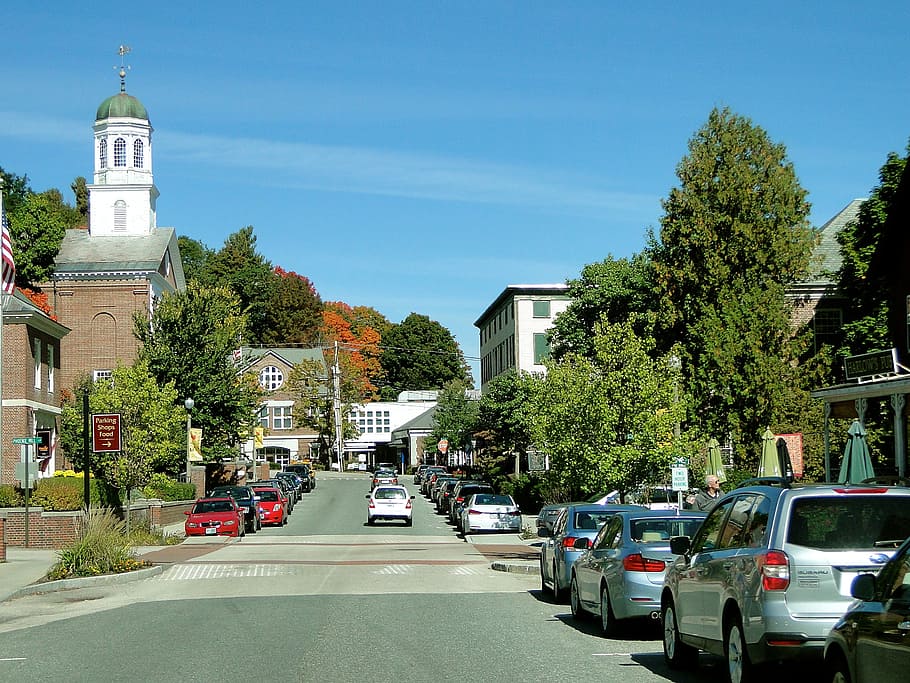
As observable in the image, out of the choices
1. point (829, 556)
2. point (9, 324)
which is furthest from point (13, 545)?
point (829, 556)

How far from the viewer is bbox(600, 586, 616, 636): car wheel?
14.2 m

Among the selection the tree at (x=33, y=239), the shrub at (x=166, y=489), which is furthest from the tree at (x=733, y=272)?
the tree at (x=33, y=239)

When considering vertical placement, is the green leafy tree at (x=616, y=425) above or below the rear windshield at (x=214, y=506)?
above

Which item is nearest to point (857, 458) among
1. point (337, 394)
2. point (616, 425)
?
point (616, 425)

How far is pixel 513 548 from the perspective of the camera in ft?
113

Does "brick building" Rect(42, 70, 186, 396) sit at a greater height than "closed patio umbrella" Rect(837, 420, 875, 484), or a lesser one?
greater

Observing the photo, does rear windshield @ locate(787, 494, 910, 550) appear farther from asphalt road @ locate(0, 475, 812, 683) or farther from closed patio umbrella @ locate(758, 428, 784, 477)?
closed patio umbrella @ locate(758, 428, 784, 477)

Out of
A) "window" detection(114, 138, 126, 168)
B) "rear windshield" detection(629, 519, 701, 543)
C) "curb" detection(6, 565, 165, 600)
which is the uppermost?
"window" detection(114, 138, 126, 168)

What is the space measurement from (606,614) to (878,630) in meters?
7.54

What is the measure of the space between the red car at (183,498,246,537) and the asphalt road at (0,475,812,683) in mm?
10399

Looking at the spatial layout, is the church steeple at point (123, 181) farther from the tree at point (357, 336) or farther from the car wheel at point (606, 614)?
the car wheel at point (606, 614)

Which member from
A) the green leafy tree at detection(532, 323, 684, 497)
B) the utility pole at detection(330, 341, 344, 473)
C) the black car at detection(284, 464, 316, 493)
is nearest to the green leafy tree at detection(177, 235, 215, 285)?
the utility pole at detection(330, 341, 344, 473)

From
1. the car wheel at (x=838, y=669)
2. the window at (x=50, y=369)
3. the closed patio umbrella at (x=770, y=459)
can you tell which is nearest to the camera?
the car wheel at (x=838, y=669)

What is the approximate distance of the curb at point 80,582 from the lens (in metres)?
21.7
